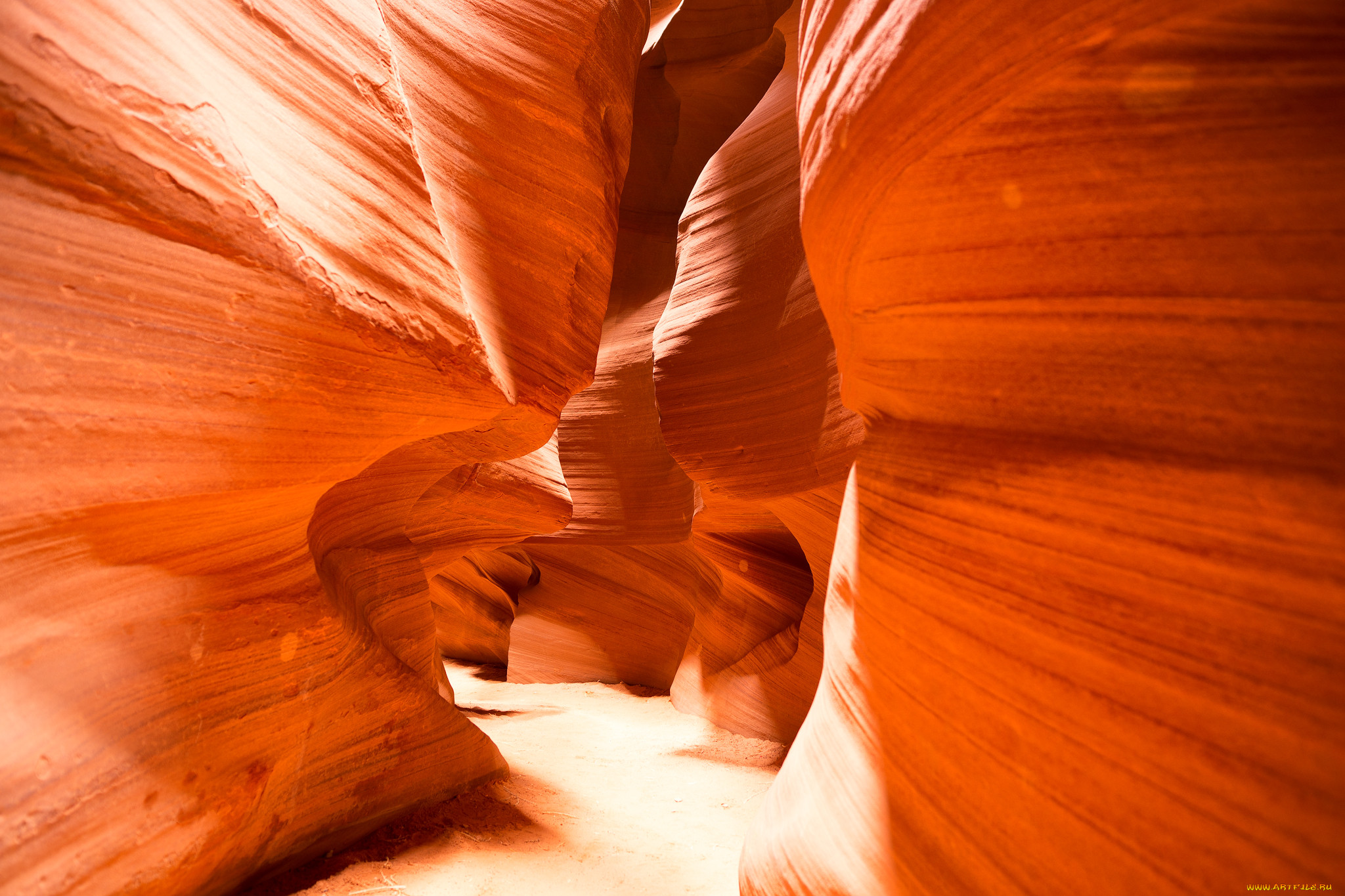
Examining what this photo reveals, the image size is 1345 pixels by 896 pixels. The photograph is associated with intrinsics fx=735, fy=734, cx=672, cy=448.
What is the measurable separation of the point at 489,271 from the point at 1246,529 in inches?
119

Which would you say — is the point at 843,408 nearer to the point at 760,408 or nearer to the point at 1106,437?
the point at 760,408

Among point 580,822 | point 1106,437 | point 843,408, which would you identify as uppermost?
point 843,408

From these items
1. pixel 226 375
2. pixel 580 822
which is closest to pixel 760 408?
pixel 580 822

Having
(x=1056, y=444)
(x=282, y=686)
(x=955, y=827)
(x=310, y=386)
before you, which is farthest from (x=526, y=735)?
(x=1056, y=444)

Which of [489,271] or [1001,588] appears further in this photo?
[489,271]

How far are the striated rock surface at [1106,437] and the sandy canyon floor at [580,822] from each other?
188 centimetres

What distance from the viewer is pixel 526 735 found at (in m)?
6.01

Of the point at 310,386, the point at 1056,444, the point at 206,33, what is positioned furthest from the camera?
the point at 310,386

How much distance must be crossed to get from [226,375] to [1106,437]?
223 cm

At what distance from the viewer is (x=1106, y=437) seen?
4.44 feet

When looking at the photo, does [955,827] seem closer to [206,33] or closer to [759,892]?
[759,892]

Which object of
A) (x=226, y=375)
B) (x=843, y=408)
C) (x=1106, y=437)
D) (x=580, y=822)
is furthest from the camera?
(x=843, y=408)

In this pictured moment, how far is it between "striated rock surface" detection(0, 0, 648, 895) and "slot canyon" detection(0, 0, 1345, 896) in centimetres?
1

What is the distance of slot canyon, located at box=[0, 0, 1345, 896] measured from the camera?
1.14 m
